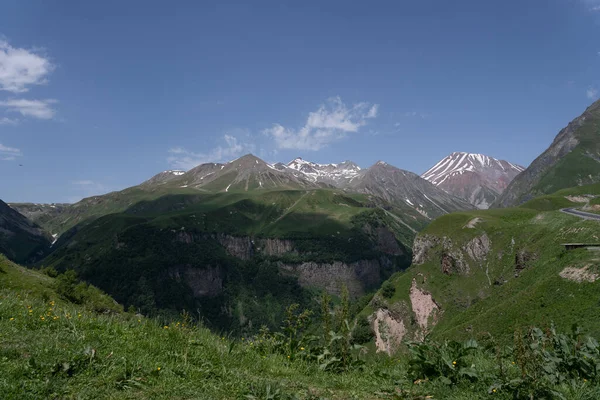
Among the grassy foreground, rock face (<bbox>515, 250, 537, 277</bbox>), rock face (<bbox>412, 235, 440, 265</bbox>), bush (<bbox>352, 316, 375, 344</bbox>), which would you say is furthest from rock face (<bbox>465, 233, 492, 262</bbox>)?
the grassy foreground

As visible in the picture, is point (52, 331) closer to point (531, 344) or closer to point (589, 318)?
point (531, 344)

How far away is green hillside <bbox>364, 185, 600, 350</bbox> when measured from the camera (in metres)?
58.2

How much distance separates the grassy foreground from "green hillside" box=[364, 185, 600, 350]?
140 ft

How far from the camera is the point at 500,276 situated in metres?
104

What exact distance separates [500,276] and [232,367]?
114 metres

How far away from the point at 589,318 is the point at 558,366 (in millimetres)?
52263

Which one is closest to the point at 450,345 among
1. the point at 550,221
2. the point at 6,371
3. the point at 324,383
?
the point at 324,383

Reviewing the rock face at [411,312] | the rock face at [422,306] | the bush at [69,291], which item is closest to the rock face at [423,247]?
the rock face at [411,312]

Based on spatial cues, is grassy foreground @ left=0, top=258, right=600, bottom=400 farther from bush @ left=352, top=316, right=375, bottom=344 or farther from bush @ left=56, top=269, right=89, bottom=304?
bush @ left=56, top=269, right=89, bottom=304

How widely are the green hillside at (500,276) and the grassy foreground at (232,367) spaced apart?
42.7 meters

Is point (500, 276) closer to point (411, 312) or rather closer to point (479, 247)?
point (479, 247)

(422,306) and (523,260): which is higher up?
(523,260)

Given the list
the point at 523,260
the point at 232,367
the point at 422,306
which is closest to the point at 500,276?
the point at 523,260

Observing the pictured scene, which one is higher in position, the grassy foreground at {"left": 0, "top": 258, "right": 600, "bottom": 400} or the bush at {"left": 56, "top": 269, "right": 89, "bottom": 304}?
the grassy foreground at {"left": 0, "top": 258, "right": 600, "bottom": 400}
